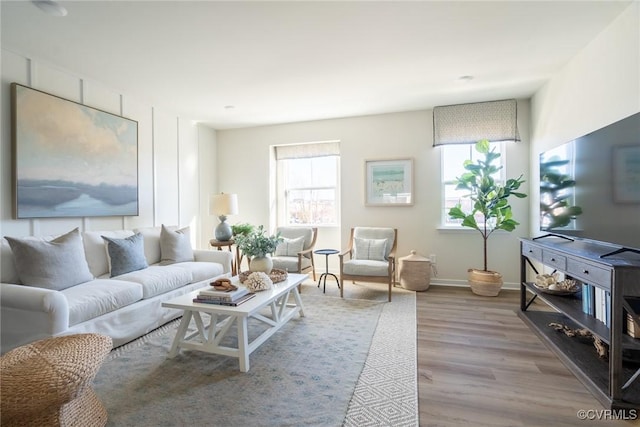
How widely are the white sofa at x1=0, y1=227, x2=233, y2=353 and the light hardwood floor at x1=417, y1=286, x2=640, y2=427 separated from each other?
2.29 metres

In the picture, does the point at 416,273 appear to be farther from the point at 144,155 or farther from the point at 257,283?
the point at 144,155

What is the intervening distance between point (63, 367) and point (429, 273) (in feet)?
12.1

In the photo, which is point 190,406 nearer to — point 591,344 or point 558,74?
point 591,344

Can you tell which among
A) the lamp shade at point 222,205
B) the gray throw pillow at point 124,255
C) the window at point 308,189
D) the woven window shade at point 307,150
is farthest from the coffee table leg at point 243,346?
the woven window shade at point 307,150

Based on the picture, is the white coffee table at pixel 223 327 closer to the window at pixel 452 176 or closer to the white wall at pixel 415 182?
the white wall at pixel 415 182

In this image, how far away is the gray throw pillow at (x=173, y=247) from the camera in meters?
3.55

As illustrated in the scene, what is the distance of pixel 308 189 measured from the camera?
516 centimetres

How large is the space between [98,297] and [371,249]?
291 cm

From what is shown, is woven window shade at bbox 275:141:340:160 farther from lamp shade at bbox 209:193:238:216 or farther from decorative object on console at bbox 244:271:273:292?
decorative object on console at bbox 244:271:273:292

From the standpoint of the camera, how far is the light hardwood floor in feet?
5.30

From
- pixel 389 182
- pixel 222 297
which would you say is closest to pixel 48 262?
pixel 222 297

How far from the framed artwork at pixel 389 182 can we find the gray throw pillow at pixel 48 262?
3498 mm

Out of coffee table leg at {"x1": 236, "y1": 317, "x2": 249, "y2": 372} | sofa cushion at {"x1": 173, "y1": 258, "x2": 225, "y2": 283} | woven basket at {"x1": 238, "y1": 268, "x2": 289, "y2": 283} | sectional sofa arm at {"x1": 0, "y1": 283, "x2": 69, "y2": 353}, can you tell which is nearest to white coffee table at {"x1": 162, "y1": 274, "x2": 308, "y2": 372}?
coffee table leg at {"x1": 236, "y1": 317, "x2": 249, "y2": 372}

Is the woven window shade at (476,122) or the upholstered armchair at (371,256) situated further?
Result: the woven window shade at (476,122)
